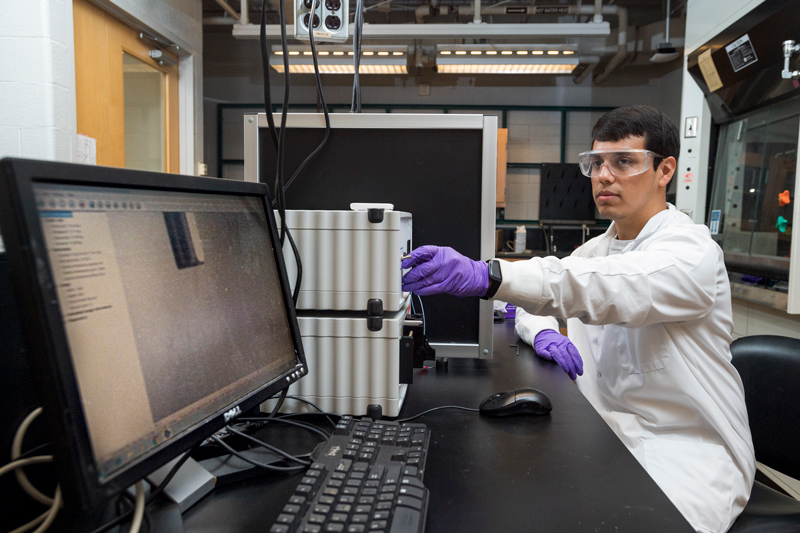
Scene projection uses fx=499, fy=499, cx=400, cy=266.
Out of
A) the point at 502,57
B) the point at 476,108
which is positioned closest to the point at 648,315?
the point at 502,57

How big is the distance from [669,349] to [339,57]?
143 inches

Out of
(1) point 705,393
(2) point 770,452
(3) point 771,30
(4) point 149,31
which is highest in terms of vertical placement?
(4) point 149,31

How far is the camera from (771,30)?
6.59 feet

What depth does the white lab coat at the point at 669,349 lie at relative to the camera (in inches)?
35.9

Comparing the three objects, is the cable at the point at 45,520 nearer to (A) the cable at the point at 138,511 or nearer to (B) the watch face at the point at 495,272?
(A) the cable at the point at 138,511

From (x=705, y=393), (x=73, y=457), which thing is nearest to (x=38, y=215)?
(x=73, y=457)

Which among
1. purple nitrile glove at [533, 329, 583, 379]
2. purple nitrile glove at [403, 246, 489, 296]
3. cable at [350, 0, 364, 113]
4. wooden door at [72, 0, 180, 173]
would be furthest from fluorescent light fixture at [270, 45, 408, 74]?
purple nitrile glove at [403, 246, 489, 296]

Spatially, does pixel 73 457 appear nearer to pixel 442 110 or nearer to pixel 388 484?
pixel 388 484

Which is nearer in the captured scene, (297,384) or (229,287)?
(229,287)

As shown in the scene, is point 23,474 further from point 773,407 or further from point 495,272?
point 773,407

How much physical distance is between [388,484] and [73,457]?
11.1 inches

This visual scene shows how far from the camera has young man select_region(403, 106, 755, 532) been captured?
909 millimetres

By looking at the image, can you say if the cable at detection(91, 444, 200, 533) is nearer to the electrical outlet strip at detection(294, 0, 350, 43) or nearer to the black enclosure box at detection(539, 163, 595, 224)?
the electrical outlet strip at detection(294, 0, 350, 43)

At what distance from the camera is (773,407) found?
1060 millimetres
